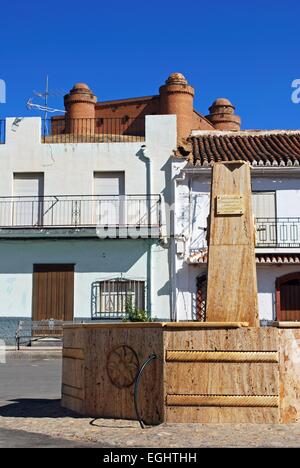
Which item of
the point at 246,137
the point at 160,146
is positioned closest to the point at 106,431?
the point at 160,146

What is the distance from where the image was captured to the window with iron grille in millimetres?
24859

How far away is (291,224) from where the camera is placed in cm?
2477

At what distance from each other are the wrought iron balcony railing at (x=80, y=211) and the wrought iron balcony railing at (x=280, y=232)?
144 inches

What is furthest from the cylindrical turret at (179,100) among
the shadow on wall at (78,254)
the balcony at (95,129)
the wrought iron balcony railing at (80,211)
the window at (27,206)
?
the shadow on wall at (78,254)

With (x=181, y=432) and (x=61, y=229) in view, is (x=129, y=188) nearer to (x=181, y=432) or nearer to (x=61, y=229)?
(x=61, y=229)

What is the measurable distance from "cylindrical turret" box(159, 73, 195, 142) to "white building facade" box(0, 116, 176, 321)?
945 centimetres

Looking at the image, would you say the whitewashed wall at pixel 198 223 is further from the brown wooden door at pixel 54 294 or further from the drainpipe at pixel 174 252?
the brown wooden door at pixel 54 294

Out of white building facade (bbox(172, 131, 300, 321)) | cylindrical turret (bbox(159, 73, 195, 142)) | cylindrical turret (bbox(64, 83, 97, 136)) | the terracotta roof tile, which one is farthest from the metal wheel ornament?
cylindrical turret (bbox(64, 83, 97, 136))

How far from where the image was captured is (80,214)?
84.1 ft

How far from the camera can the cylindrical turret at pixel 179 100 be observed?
35406 mm

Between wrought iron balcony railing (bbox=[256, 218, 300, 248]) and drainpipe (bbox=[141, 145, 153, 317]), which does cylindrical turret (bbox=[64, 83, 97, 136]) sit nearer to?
drainpipe (bbox=[141, 145, 153, 317])

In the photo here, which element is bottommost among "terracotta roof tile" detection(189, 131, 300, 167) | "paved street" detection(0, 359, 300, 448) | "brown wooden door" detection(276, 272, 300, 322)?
"paved street" detection(0, 359, 300, 448)

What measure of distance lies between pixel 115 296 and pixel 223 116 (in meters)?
18.6

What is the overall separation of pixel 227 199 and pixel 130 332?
6.69 feet
